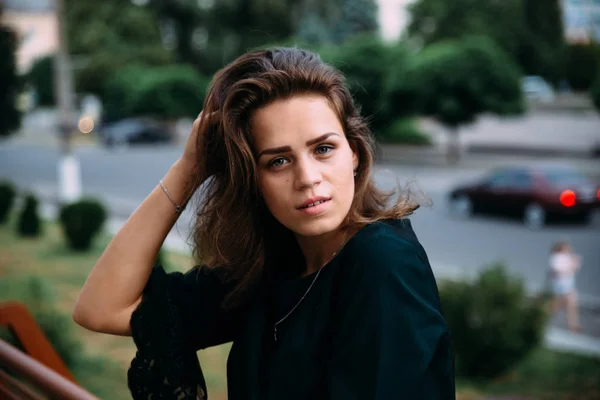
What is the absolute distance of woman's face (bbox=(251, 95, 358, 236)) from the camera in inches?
47.6

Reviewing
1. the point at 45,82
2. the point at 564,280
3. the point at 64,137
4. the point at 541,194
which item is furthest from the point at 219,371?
the point at 45,82

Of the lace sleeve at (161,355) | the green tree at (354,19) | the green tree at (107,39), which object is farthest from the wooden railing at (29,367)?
the green tree at (107,39)

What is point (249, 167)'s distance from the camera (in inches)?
49.3

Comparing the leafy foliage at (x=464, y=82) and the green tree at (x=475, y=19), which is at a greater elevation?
the green tree at (x=475, y=19)

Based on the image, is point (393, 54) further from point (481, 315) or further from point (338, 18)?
point (481, 315)

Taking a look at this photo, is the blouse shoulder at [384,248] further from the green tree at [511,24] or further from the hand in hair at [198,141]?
the green tree at [511,24]

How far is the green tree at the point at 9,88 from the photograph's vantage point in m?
6.59

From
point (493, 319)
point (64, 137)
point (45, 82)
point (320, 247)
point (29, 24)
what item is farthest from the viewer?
point (45, 82)

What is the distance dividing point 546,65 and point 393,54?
319 inches

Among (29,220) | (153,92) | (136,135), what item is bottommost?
(136,135)

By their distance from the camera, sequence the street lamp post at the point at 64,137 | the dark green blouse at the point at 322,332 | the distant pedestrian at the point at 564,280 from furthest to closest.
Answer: the street lamp post at the point at 64,137 < the distant pedestrian at the point at 564,280 < the dark green blouse at the point at 322,332

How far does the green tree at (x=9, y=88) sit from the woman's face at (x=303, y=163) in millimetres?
5892

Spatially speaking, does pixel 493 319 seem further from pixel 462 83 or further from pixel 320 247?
pixel 462 83

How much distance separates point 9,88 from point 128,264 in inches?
264
